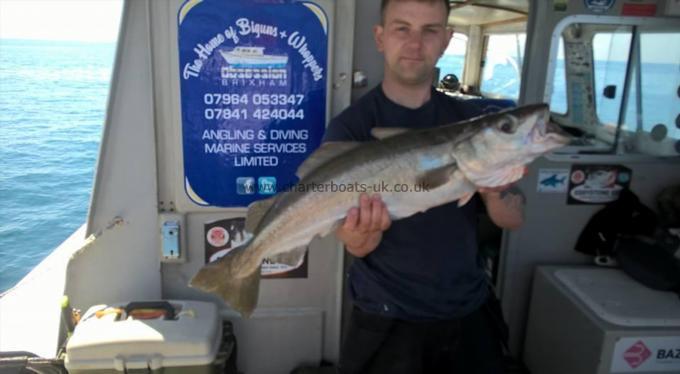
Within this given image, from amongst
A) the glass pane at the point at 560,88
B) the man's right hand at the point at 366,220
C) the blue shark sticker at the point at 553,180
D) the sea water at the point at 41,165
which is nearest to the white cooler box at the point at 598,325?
the blue shark sticker at the point at 553,180

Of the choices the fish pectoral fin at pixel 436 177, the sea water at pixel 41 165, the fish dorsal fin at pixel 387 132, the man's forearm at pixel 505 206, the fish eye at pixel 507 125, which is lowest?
the sea water at pixel 41 165

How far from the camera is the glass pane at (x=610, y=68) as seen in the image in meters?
3.97

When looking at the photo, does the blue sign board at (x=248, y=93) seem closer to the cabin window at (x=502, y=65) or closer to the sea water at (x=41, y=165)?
the sea water at (x=41, y=165)

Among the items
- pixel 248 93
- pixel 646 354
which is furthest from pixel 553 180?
pixel 248 93

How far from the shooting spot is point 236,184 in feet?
10.9

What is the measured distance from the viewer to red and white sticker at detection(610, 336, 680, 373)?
2.97m

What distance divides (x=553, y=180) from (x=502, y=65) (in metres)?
4.43

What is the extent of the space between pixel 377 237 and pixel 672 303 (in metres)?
2.26

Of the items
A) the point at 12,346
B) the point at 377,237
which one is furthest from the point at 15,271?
the point at 377,237

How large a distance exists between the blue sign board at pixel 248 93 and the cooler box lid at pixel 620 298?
2140mm

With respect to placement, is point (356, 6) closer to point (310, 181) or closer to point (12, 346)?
point (310, 181)

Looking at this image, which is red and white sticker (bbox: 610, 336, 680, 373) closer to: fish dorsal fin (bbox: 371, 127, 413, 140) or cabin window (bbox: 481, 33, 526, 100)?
fish dorsal fin (bbox: 371, 127, 413, 140)

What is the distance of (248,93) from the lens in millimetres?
3201

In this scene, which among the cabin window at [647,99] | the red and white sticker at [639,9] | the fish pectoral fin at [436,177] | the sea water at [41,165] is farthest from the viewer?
the sea water at [41,165]
